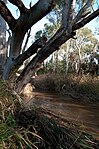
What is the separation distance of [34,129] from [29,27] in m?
1.50

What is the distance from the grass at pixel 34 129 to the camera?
4.21 m

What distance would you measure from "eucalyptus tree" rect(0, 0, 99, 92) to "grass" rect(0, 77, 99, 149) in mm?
478

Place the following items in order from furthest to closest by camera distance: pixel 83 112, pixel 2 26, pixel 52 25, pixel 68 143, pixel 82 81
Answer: pixel 52 25
pixel 82 81
pixel 83 112
pixel 2 26
pixel 68 143

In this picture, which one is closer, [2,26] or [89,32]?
[2,26]

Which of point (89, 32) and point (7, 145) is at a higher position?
point (89, 32)

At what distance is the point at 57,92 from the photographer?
2494 cm

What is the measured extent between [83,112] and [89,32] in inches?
1682

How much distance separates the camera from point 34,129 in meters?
4.55

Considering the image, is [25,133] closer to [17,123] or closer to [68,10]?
[17,123]

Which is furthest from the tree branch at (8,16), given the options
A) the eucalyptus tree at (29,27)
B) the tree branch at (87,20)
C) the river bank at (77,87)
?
the river bank at (77,87)

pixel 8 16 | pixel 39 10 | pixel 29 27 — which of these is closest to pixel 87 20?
pixel 39 10

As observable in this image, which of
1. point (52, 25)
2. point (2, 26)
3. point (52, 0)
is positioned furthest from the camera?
point (52, 25)

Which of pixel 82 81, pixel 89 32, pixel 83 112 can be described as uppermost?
pixel 89 32

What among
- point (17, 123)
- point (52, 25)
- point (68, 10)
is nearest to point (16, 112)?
point (17, 123)
